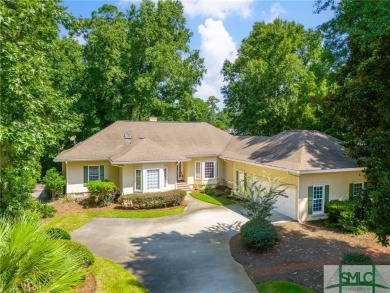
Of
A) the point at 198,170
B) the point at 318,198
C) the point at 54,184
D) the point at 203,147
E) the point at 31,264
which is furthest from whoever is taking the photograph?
the point at 203,147

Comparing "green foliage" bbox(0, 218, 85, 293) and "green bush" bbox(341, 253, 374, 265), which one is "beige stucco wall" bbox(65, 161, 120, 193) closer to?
"green foliage" bbox(0, 218, 85, 293)

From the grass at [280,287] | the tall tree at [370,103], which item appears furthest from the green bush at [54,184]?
the tall tree at [370,103]

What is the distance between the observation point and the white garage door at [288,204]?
55.4 feet

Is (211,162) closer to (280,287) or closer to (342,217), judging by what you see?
(342,217)

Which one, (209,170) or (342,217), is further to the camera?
(209,170)

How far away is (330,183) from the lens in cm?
1698

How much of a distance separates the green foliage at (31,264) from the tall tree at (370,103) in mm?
8117

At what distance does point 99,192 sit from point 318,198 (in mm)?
14470

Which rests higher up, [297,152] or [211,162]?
[297,152]

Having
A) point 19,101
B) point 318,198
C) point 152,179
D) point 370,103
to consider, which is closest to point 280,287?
point 370,103

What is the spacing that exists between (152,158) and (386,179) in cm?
1558

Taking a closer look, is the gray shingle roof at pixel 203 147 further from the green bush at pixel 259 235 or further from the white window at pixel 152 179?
the green bush at pixel 259 235

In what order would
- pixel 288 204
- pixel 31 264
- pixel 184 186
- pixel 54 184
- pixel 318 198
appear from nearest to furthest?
pixel 31 264 → pixel 318 198 → pixel 288 204 → pixel 54 184 → pixel 184 186

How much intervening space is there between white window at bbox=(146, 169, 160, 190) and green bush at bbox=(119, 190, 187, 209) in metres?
1.27
